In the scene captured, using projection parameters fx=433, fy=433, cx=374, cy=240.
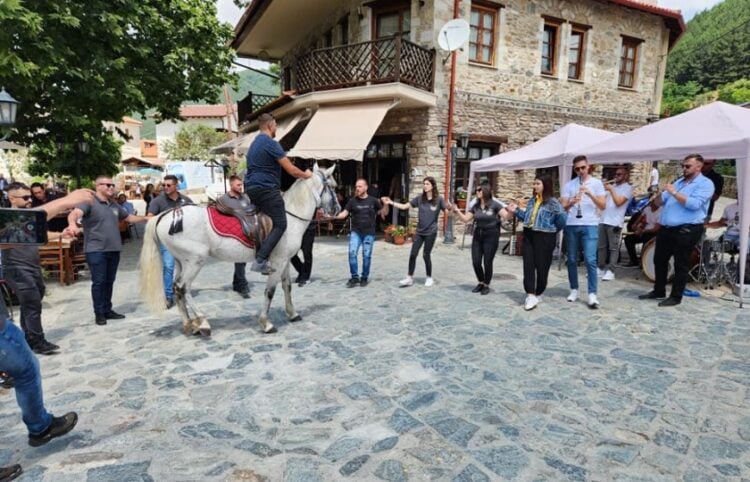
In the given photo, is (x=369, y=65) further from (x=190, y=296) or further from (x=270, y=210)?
(x=190, y=296)

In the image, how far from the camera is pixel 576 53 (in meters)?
14.6

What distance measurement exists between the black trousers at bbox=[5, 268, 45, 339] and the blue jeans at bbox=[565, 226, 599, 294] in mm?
6470

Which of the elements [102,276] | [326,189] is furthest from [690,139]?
[102,276]

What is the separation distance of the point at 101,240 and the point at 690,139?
852cm

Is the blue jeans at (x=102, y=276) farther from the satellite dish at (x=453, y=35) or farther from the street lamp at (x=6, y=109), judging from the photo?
the satellite dish at (x=453, y=35)

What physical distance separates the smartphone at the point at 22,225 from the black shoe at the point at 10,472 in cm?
136

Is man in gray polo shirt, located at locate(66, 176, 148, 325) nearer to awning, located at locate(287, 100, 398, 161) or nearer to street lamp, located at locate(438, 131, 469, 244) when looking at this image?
awning, located at locate(287, 100, 398, 161)

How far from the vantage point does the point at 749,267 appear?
7055 millimetres

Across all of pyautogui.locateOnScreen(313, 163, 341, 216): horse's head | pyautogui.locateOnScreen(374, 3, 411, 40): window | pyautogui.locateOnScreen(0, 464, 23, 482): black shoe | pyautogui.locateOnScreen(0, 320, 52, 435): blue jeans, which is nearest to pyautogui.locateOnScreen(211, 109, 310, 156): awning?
pyautogui.locateOnScreen(374, 3, 411, 40): window

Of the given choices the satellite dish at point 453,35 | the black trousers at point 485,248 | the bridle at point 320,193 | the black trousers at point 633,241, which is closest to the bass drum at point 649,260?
the black trousers at point 633,241

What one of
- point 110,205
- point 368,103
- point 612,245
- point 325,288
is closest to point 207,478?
point 110,205

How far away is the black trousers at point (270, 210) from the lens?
15.8ft

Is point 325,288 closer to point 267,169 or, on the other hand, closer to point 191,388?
point 267,169

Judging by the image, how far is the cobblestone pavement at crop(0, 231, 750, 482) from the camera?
2.71 m
